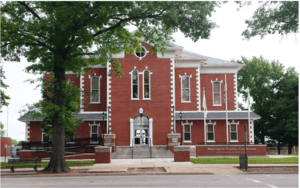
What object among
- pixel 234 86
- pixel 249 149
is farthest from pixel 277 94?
pixel 249 149

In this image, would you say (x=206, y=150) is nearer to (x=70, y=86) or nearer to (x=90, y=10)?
(x=70, y=86)

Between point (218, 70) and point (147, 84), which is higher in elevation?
point (218, 70)

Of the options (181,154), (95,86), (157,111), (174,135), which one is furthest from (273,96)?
(181,154)

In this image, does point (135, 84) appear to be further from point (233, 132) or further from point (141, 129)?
point (233, 132)

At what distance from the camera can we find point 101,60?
21.7m

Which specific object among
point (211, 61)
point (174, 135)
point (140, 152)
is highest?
point (211, 61)

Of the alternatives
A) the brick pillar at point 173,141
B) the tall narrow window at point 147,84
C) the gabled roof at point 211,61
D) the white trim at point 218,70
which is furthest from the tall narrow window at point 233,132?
the tall narrow window at point 147,84

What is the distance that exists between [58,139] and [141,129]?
15697 millimetres

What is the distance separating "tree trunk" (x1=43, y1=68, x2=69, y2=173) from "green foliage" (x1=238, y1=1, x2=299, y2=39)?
34.4ft

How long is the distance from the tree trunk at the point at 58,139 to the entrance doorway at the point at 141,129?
50.5ft

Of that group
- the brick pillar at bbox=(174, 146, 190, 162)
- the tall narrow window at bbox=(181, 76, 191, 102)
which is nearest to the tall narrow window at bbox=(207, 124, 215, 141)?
Answer: the tall narrow window at bbox=(181, 76, 191, 102)

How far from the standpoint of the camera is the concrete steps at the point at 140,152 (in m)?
29.4

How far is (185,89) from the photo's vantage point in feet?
122

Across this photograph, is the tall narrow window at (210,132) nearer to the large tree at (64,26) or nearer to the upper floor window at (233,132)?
the upper floor window at (233,132)
